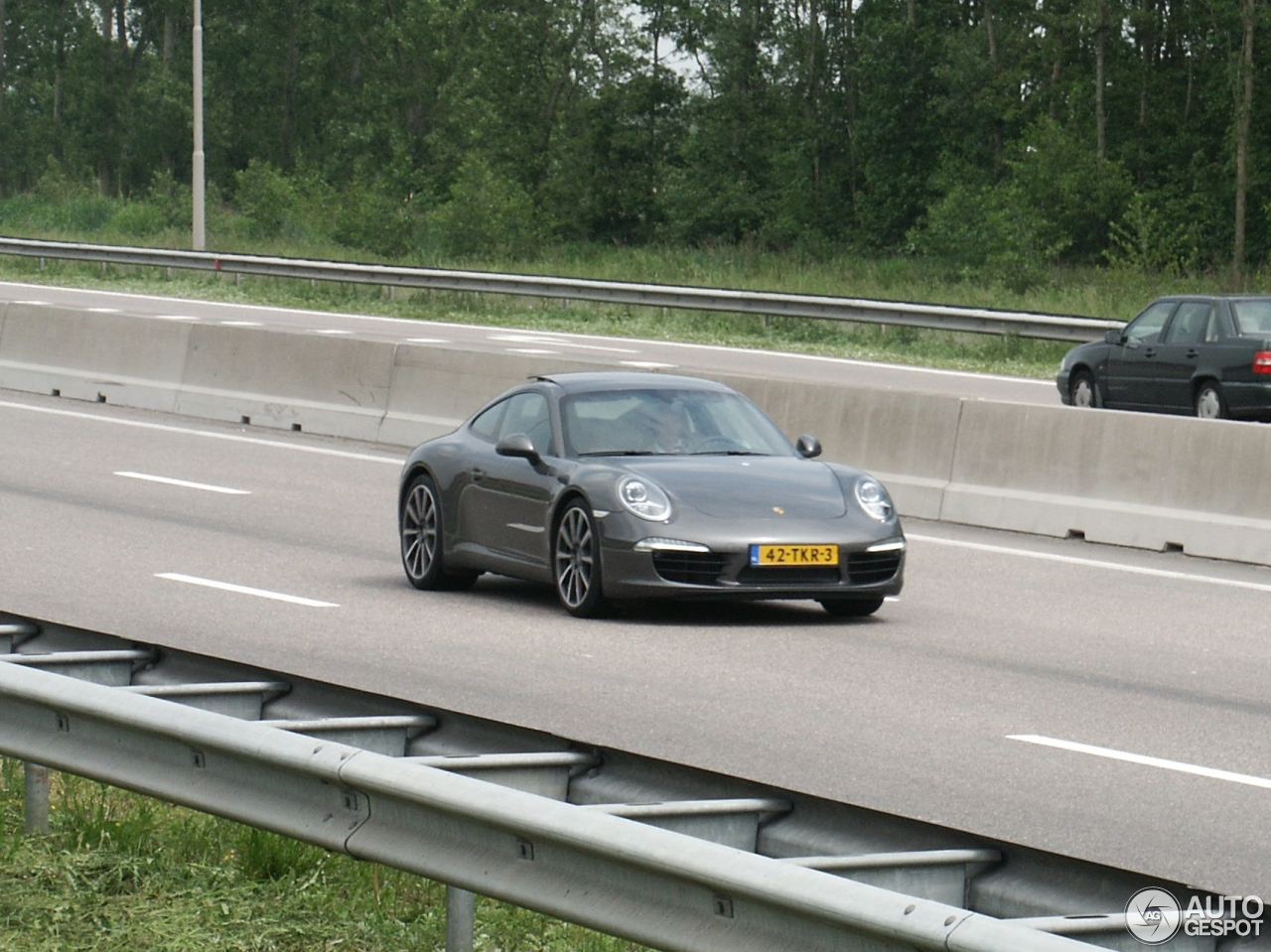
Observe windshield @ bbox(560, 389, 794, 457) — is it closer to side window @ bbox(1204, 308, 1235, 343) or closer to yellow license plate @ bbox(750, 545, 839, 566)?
yellow license plate @ bbox(750, 545, 839, 566)

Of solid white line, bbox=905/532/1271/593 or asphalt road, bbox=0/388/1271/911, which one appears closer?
asphalt road, bbox=0/388/1271/911

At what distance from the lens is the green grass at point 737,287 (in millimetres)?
31906

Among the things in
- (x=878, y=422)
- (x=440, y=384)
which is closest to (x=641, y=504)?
(x=878, y=422)

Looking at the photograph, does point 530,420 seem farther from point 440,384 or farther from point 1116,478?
point 440,384

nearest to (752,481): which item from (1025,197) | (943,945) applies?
(943,945)

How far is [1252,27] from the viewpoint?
58500 mm

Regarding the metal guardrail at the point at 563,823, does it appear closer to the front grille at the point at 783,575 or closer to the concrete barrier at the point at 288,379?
the front grille at the point at 783,575

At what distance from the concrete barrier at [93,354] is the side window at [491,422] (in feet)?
37.2

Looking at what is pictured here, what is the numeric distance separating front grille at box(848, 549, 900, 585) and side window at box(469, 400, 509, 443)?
2609mm

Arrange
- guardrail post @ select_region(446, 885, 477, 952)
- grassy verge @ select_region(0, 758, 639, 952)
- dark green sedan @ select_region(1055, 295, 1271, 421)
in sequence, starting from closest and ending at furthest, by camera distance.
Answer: guardrail post @ select_region(446, 885, 477, 952) < grassy verge @ select_region(0, 758, 639, 952) < dark green sedan @ select_region(1055, 295, 1271, 421)

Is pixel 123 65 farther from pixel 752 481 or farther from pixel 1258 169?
pixel 752 481

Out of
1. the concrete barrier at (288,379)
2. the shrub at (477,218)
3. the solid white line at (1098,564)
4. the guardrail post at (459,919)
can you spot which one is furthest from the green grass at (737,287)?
the guardrail post at (459,919)

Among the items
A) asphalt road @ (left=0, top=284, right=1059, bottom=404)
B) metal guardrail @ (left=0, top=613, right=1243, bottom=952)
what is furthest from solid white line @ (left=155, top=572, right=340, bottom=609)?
asphalt road @ (left=0, top=284, right=1059, bottom=404)

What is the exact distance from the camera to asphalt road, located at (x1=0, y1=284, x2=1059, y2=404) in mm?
27328
